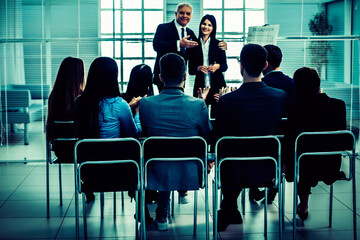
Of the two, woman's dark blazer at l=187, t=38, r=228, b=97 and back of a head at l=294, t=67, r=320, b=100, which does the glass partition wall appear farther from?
back of a head at l=294, t=67, r=320, b=100

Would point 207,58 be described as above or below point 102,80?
above

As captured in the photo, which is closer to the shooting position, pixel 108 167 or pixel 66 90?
pixel 108 167


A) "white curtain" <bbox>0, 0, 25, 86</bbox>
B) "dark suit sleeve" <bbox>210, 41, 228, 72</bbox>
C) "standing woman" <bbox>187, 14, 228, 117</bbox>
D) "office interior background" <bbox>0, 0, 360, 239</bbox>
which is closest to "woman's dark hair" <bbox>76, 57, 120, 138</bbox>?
"standing woman" <bbox>187, 14, 228, 117</bbox>

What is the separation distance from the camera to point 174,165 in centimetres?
276

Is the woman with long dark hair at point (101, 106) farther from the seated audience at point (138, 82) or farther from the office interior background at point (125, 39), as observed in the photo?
the office interior background at point (125, 39)

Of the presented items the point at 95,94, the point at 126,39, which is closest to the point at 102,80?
the point at 95,94

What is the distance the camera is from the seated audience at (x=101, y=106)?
2.93 metres

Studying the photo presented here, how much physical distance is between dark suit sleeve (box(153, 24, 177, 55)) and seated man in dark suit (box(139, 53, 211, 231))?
5.60 ft

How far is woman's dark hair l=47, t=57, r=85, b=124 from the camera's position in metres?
3.55

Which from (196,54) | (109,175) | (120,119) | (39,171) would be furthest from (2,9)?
(109,175)

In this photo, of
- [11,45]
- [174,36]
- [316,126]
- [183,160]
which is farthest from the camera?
[11,45]

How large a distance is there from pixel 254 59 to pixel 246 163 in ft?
2.31

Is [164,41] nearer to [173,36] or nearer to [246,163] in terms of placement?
[173,36]

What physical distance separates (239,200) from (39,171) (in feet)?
7.62
